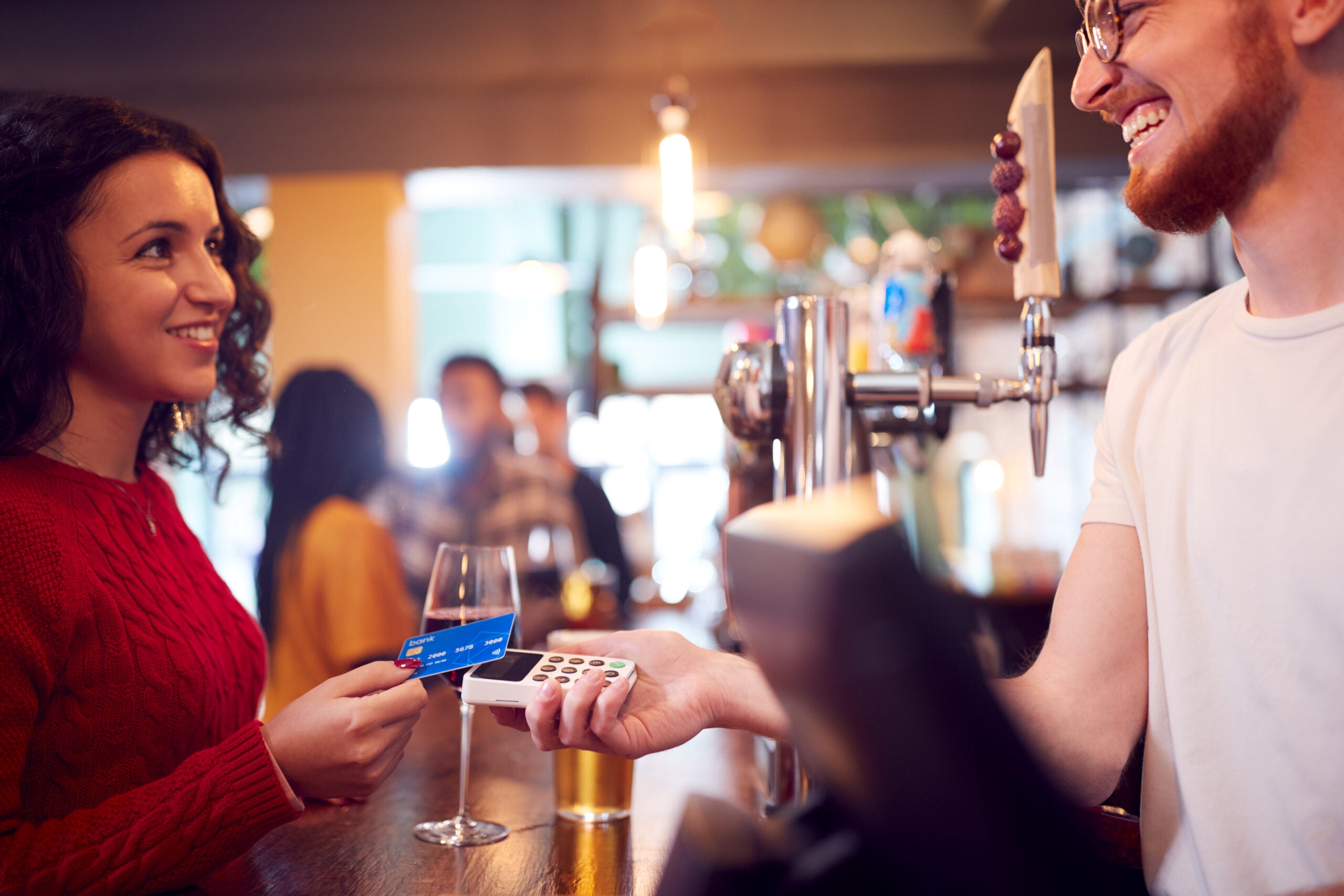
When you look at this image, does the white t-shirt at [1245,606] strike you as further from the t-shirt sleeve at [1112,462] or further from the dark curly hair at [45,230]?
the dark curly hair at [45,230]

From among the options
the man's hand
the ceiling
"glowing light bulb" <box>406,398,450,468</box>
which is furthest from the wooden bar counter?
"glowing light bulb" <box>406,398,450,468</box>

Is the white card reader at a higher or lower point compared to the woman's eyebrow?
lower

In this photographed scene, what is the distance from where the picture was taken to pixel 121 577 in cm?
85

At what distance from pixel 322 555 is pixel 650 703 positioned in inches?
52.6

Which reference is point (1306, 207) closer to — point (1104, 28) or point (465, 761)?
point (1104, 28)

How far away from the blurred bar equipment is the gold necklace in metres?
0.58

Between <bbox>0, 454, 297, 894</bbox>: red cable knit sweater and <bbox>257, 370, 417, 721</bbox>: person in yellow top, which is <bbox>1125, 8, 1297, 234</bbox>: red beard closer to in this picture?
<bbox>0, 454, 297, 894</bbox>: red cable knit sweater

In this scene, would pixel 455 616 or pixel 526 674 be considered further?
pixel 455 616

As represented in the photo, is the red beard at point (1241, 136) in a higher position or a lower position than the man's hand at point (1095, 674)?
higher

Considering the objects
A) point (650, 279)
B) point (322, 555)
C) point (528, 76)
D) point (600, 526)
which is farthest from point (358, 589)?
point (528, 76)

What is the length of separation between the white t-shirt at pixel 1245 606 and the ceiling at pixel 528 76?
10.5 feet

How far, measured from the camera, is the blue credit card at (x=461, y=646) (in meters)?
0.74

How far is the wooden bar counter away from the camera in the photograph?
72 cm

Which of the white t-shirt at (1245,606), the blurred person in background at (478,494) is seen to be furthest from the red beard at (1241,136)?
the blurred person in background at (478,494)
